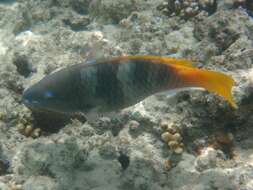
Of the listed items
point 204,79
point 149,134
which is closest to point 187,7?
point 149,134

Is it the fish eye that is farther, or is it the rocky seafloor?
the rocky seafloor

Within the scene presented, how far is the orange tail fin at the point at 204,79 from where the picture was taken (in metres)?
2.88

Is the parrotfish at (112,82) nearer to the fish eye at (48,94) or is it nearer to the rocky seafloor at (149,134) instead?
the fish eye at (48,94)

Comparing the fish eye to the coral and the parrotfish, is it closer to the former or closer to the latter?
the parrotfish

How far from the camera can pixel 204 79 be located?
2.89 m

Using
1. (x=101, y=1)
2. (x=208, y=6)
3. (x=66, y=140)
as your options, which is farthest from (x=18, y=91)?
(x=208, y=6)

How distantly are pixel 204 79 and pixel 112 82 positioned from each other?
798 mm

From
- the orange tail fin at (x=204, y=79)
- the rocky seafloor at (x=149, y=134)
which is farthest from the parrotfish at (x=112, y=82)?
the rocky seafloor at (x=149, y=134)

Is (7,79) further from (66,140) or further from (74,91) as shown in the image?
(74,91)

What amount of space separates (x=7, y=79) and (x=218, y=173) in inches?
150

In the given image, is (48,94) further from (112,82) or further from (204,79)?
(204,79)

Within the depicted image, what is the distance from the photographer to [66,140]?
14.7 ft

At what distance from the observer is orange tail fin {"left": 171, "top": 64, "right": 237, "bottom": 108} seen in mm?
2885

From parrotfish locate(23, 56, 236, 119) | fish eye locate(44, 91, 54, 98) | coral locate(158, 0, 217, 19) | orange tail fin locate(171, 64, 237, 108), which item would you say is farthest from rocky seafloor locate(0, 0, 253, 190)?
coral locate(158, 0, 217, 19)
